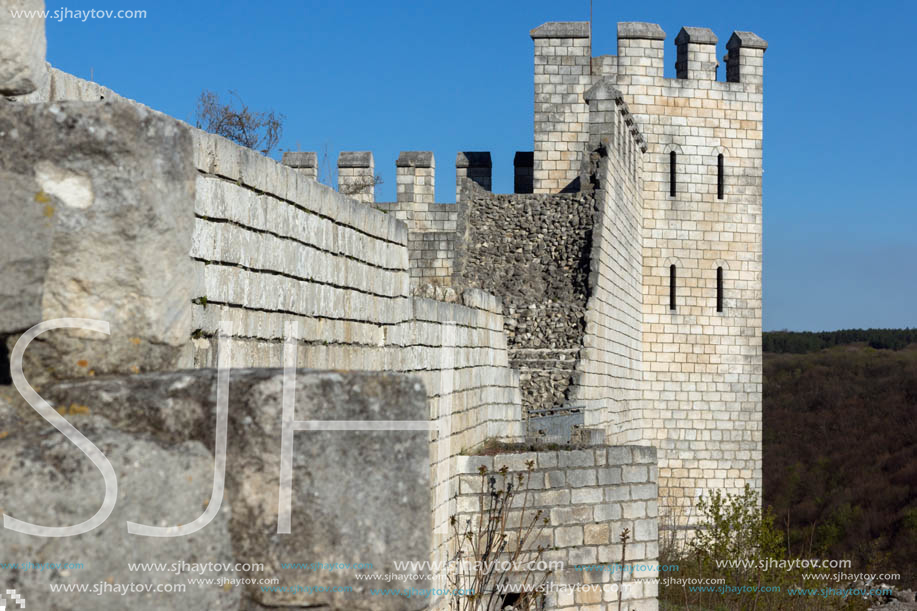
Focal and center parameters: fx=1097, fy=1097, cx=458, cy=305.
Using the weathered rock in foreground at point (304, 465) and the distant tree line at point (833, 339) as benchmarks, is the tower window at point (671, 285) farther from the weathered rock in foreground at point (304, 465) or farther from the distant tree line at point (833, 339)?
the distant tree line at point (833, 339)

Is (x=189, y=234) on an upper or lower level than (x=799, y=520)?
upper

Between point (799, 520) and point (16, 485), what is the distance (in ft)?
116

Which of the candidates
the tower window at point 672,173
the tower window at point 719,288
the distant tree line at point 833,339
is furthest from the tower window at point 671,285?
the distant tree line at point 833,339

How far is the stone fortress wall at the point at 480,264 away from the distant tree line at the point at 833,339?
169 ft

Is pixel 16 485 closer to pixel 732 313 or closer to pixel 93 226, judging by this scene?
pixel 93 226

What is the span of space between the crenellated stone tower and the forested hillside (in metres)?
4.51

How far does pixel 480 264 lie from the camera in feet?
53.7

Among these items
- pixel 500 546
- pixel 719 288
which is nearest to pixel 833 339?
pixel 719 288

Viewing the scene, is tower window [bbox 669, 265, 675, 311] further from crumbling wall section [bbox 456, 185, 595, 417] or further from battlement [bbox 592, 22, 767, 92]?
crumbling wall section [bbox 456, 185, 595, 417]

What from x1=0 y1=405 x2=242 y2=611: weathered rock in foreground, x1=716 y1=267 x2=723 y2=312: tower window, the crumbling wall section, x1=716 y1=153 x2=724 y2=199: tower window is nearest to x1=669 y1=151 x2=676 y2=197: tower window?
x1=716 y1=153 x2=724 y2=199: tower window

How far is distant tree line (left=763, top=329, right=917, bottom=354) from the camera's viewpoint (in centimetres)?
7219

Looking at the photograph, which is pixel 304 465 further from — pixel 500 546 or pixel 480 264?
pixel 480 264

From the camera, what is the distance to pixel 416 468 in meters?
1.54

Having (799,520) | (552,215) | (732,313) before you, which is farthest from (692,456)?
(799,520)
